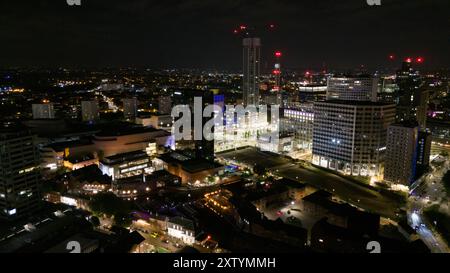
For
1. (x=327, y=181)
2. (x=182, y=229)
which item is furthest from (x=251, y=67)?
(x=182, y=229)

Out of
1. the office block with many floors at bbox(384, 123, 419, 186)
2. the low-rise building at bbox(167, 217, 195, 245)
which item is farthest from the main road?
the low-rise building at bbox(167, 217, 195, 245)

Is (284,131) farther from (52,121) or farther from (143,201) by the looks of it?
(52,121)

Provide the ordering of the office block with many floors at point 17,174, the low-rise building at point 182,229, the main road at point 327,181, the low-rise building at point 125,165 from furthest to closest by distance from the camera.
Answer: the low-rise building at point 125,165
the main road at point 327,181
the office block with many floors at point 17,174
the low-rise building at point 182,229

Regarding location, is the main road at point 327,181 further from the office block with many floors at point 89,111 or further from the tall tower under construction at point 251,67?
the office block with many floors at point 89,111

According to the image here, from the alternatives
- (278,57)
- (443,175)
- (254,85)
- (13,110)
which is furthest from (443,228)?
(13,110)

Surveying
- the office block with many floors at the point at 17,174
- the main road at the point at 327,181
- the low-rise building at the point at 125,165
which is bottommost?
the main road at the point at 327,181

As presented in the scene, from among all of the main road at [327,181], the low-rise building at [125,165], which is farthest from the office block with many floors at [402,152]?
the low-rise building at [125,165]

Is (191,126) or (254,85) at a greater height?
(254,85)

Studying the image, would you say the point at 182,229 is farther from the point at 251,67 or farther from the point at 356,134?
the point at 251,67

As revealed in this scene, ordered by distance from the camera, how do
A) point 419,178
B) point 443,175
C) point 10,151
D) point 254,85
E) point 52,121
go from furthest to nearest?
1. point 254,85
2. point 52,121
3. point 443,175
4. point 419,178
5. point 10,151

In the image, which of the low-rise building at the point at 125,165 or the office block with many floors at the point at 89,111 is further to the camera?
the office block with many floors at the point at 89,111

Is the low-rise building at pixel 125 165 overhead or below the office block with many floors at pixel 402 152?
below
